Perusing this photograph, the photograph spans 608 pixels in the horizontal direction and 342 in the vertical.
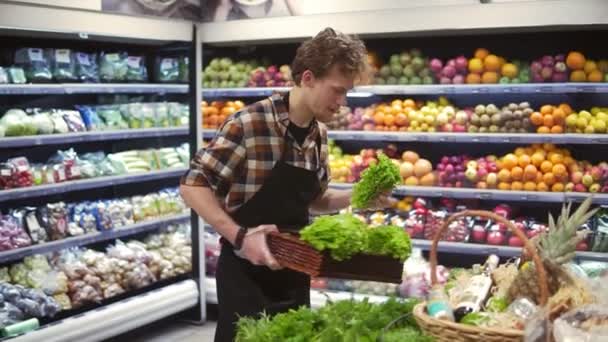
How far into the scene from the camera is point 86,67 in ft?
16.3

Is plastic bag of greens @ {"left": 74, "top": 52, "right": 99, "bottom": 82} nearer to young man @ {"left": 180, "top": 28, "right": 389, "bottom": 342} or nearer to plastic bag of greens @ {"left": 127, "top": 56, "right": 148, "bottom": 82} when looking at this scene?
plastic bag of greens @ {"left": 127, "top": 56, "right": 148, "bottom": 82}

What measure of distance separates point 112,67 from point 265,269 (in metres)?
2.75

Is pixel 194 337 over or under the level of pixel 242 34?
under

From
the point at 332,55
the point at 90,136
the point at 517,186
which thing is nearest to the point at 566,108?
the point at 517,186

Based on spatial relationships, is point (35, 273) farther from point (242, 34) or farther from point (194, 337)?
point (242, 34)

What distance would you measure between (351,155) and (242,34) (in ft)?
3.96

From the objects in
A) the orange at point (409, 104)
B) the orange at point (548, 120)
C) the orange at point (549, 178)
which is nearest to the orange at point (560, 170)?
the orange at point (549, 178)

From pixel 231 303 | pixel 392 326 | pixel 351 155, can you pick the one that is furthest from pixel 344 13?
pixel 392 326

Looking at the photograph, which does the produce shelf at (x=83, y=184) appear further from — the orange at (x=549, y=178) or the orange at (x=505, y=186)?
the orange at (x=549, y=178)

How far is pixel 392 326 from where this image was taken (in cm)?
199

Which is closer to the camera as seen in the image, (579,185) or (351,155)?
(579,185)

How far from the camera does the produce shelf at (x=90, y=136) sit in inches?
172

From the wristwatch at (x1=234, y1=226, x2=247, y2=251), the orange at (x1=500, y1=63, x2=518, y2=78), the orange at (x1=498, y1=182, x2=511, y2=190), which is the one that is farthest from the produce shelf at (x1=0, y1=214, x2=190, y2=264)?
the orange at (x1=500, y1=63, x2=518, y2=78)

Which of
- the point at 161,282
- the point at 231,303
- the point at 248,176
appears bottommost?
the point at 161,282
